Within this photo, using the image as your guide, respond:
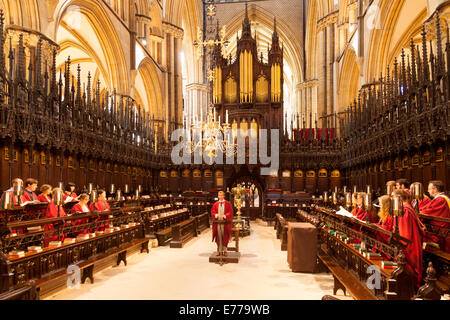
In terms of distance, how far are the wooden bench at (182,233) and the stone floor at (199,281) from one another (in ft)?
3.13

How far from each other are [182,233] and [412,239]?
7.32 metres

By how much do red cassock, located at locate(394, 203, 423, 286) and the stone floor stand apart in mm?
1379

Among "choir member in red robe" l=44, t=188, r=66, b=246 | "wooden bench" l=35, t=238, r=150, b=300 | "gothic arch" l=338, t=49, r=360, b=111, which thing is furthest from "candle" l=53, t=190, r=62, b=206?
"gothic arch" l=338, t=49, r=360, b=111

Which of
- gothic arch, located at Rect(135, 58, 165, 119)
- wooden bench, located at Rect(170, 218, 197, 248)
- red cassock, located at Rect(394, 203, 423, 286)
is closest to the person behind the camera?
red cassock, located at Rect(394, 203, 423, 286)

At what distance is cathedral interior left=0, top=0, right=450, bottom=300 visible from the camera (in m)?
5.05

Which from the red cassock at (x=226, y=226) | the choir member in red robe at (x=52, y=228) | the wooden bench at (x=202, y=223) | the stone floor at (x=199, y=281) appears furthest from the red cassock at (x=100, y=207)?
the wooden bench at (x=202, y=223)

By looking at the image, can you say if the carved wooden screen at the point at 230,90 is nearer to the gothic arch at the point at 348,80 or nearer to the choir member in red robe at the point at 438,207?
the gothic arch at the point at 348,80

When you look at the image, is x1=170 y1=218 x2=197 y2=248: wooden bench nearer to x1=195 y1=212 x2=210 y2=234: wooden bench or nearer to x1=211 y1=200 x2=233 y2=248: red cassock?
x1=195 y1=212 x2=210 y2=234: wooden bench

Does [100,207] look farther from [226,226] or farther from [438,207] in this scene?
[438,207]

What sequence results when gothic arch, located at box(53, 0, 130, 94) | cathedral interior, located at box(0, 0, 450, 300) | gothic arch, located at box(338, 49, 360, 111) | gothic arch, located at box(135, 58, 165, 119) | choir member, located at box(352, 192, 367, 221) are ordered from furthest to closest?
gothic arch, located at box(135, 58, 165, 119) < gothic arch, located at box(338, 49, 360, 111) < gothic arch, located at box(53, 0, 130, 94) < choir member, located at box(352, 192, 367, 221) < cathedral interior, located at box(0, 0, 450, 300)

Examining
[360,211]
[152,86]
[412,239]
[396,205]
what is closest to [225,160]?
[152,86]

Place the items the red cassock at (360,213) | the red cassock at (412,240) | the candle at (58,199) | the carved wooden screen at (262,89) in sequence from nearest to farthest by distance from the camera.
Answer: the red cassock at (412,240), the candle at (58,199), the red cassock at (360,213), the carved wooden screen at (262,89)

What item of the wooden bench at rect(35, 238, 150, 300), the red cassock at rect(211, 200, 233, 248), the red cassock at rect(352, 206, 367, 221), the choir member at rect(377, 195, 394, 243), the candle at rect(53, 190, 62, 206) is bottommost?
the wooden bench at rect(35, 238, 150, 300)

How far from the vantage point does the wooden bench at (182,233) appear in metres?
9.63
